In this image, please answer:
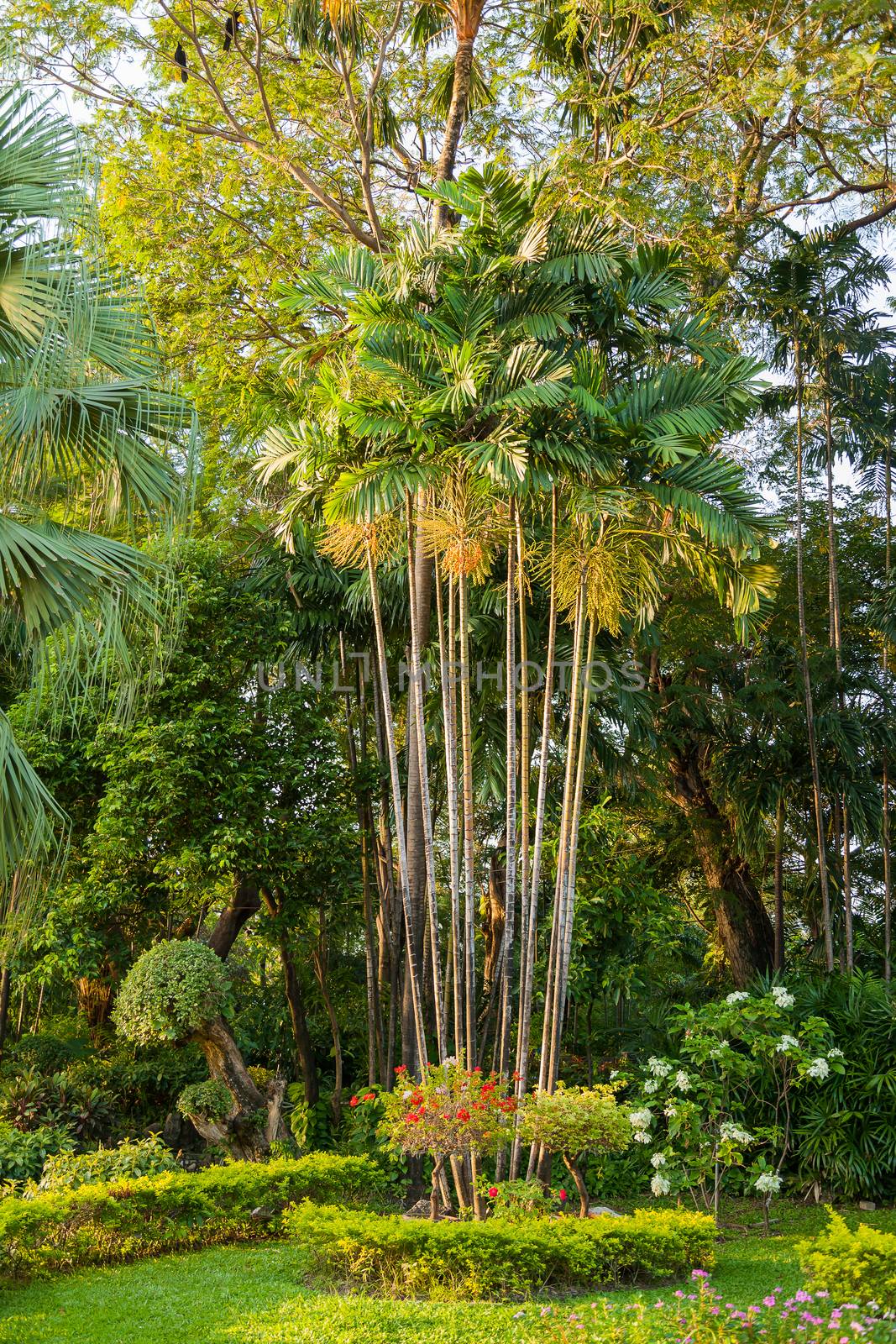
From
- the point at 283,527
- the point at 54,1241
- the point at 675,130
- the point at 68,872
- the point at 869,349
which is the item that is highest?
the point at 675,130

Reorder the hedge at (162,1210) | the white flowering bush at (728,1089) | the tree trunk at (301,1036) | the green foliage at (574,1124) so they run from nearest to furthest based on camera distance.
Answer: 1. the green foliage at (574,1124)
2. the hedge at (162,1210)
3. the white flowering bush at (728,1089)
4. the tree trunk at (301,1036)

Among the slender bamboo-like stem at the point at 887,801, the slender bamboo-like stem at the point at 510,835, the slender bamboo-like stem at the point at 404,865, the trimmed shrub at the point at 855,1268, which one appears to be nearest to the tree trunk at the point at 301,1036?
the slender bamboo-like stem at the point at 404,865

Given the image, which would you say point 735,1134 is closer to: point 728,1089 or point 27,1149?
point 728,1089

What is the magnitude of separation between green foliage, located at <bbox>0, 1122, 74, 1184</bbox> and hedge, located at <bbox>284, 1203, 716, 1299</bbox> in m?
3.32

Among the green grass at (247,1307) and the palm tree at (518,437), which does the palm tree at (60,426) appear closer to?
the palm tree at (518,437)

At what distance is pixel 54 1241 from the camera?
7.02 m

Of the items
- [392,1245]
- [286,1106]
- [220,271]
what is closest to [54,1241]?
[392,1245]

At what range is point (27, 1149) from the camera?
9.40 metres

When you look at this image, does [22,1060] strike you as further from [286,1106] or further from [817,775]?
[817,775]

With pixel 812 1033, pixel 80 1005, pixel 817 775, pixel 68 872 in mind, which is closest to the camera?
pixel 812 1033

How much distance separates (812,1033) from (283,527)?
18.8ft

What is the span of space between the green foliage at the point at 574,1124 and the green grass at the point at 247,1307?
2.58 ft

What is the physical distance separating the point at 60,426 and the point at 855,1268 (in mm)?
5554

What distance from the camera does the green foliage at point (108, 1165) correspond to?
8.16 m
